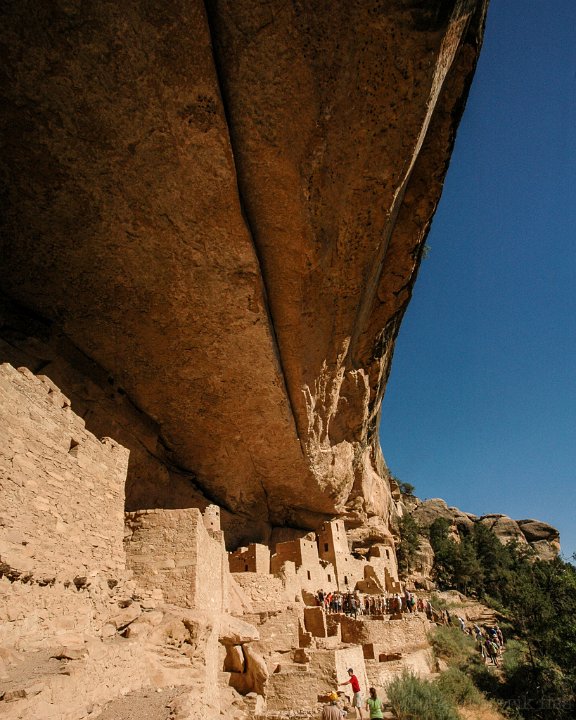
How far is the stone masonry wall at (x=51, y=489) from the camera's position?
5230 mm

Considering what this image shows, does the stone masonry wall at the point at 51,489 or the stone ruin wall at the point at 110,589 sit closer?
the stone ruin wall at the point at 110,589

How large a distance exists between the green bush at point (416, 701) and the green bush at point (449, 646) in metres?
3.80

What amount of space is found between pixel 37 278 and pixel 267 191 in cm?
443

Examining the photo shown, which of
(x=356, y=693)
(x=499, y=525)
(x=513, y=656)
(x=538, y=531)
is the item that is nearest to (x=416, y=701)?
(x=356, y=693)

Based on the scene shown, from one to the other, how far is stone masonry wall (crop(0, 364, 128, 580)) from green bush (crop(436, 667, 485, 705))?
9.86 m

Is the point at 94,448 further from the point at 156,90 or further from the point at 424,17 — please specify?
the point at 424,17

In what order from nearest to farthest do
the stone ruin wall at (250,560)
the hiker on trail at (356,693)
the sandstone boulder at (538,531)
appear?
the hiker on trail at (356,693) → the stone ruin wall at (250,560) → the sandstone boulder at (538,531)

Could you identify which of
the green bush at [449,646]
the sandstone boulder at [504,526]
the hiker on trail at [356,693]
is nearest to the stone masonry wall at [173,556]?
the hiker on trail at [356,693]

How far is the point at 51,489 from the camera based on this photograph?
19.1 ft

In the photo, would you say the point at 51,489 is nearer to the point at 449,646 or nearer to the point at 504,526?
the point at 449,646

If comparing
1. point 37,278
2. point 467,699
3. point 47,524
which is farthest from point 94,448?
point 467,699

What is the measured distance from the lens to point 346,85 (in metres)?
7.29

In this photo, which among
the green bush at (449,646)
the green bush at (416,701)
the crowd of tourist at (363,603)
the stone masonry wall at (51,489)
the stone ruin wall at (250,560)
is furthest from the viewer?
the green bush at (449,646)

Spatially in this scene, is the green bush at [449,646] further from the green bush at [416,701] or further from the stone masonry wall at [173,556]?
the stone masonry wall at [173,556]
